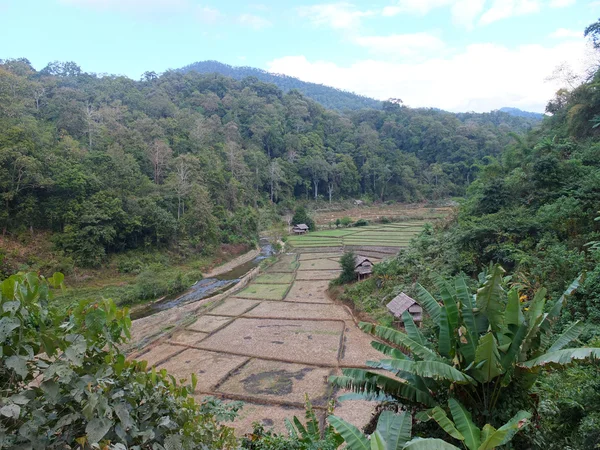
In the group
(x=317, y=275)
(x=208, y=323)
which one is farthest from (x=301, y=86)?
(x=208, y=323)

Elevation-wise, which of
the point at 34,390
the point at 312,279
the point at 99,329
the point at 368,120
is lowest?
the point at 312,279

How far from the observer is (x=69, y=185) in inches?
864

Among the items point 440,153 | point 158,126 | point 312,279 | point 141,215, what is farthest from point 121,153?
point 440,153

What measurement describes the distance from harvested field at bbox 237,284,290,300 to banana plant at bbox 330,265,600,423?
48.0 feet

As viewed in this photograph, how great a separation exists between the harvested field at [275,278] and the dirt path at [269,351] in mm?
2229

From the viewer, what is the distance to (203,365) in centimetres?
1193

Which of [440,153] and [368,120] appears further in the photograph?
[368,120]

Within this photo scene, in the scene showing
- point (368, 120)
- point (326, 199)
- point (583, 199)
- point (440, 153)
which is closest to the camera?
point (583, 199)

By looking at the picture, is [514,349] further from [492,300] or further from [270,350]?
[270,350]

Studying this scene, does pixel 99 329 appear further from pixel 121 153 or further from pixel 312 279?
pixel 121 153

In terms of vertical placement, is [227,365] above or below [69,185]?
below

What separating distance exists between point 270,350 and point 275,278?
11196mm

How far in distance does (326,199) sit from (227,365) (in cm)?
4920

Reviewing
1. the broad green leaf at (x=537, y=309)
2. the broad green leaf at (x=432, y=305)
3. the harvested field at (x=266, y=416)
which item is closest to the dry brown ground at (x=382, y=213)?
the harvested field at (x=266, y=416)
